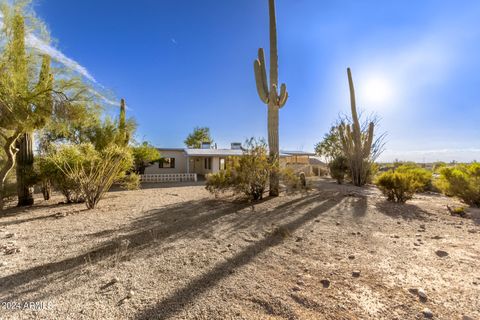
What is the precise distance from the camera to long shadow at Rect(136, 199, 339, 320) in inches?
78.4

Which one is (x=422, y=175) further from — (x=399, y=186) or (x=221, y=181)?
(x=221, y=181)

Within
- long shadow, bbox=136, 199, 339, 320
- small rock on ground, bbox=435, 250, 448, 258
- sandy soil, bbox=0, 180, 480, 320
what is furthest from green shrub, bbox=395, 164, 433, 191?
long shadow, bbox=136, 199, 339, 320

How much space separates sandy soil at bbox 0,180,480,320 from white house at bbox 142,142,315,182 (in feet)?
39.1

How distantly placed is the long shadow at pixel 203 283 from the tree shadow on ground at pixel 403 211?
11.6ft

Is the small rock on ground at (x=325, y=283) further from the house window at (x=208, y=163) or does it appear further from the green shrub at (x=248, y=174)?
the house window at (x=208, y=163)

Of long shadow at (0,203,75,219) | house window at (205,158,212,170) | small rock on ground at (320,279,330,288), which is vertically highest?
house window at (205,158,212,170)

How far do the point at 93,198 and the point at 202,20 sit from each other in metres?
9.89

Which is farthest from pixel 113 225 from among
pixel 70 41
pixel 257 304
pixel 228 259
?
pixel 70 41

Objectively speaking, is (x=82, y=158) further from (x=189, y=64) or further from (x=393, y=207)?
(x=393, y=207)

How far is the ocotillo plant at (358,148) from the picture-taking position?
42.7ft

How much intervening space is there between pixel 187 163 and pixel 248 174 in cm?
1351

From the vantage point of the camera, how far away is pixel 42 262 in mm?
3082

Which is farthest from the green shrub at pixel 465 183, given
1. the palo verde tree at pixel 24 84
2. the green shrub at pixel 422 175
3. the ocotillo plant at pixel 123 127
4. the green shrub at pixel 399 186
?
the ocotillo plant at pixel 123 127

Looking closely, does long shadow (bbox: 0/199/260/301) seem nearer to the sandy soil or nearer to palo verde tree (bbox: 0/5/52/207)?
the sandy soil
